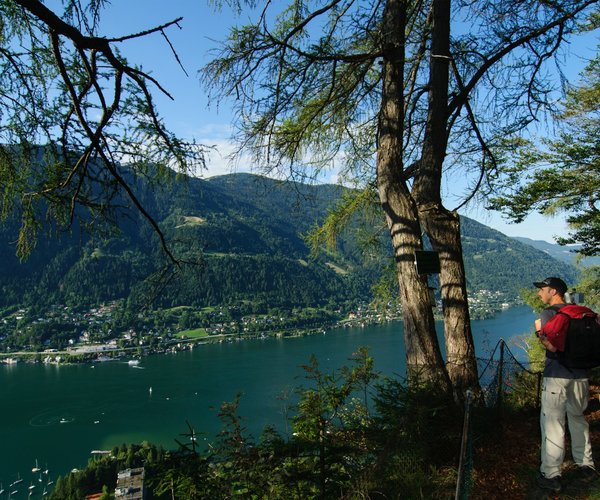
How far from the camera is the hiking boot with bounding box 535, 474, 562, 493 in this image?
7.09 feet

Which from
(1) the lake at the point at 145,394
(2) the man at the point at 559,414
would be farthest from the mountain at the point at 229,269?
(2) the man at the point at 559,414

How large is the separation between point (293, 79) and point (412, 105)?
1.59 m

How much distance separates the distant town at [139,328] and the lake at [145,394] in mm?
5673

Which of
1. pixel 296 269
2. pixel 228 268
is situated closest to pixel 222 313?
pixel 228 268

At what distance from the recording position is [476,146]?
4453 millimetres

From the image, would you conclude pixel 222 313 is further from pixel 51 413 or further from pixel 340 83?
pixel 340 83

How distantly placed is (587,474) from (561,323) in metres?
0.82

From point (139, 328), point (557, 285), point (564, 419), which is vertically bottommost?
point (139, 328)

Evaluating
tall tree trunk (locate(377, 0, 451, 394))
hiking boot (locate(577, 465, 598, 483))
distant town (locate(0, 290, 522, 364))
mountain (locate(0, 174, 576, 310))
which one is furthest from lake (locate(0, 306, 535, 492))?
mountain (locate(0, 174, 576, 310))

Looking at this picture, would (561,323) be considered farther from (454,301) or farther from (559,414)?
A: (454,301)

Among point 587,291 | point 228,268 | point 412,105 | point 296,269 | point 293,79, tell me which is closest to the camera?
point 293,79

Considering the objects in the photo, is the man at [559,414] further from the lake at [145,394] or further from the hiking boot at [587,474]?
the lake at [145,394]

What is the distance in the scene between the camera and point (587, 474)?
7.43 ft

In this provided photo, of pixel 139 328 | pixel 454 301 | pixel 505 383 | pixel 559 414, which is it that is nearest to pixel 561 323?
pixel 559 414
